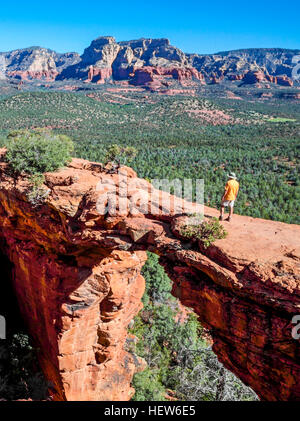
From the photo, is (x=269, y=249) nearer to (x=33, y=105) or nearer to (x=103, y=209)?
(x=103, y=209)

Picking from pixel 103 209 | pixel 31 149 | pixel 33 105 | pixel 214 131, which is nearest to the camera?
pixel 103 209

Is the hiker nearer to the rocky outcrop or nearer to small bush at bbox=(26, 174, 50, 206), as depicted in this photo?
the rocky outcrop

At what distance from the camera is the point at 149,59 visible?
645ft

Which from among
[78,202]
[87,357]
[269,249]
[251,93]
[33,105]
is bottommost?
[87,357]

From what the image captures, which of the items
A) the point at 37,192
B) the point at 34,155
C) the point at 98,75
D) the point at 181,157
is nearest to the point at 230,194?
the point at 37,192

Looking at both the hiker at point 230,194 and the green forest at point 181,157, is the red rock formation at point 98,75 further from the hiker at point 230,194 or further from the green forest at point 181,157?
the hiker at point 230,194

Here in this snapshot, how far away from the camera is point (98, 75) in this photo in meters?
178

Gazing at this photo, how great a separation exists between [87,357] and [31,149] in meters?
8.27

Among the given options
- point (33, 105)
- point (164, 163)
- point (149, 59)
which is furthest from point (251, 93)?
point (164, 163)

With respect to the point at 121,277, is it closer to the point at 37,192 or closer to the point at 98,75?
the point at 37,192

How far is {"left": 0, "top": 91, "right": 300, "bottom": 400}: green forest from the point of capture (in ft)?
46.4

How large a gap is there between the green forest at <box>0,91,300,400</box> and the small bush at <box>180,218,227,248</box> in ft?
15.5

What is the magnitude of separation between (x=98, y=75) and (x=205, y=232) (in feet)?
629

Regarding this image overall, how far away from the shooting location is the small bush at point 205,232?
720 cm
